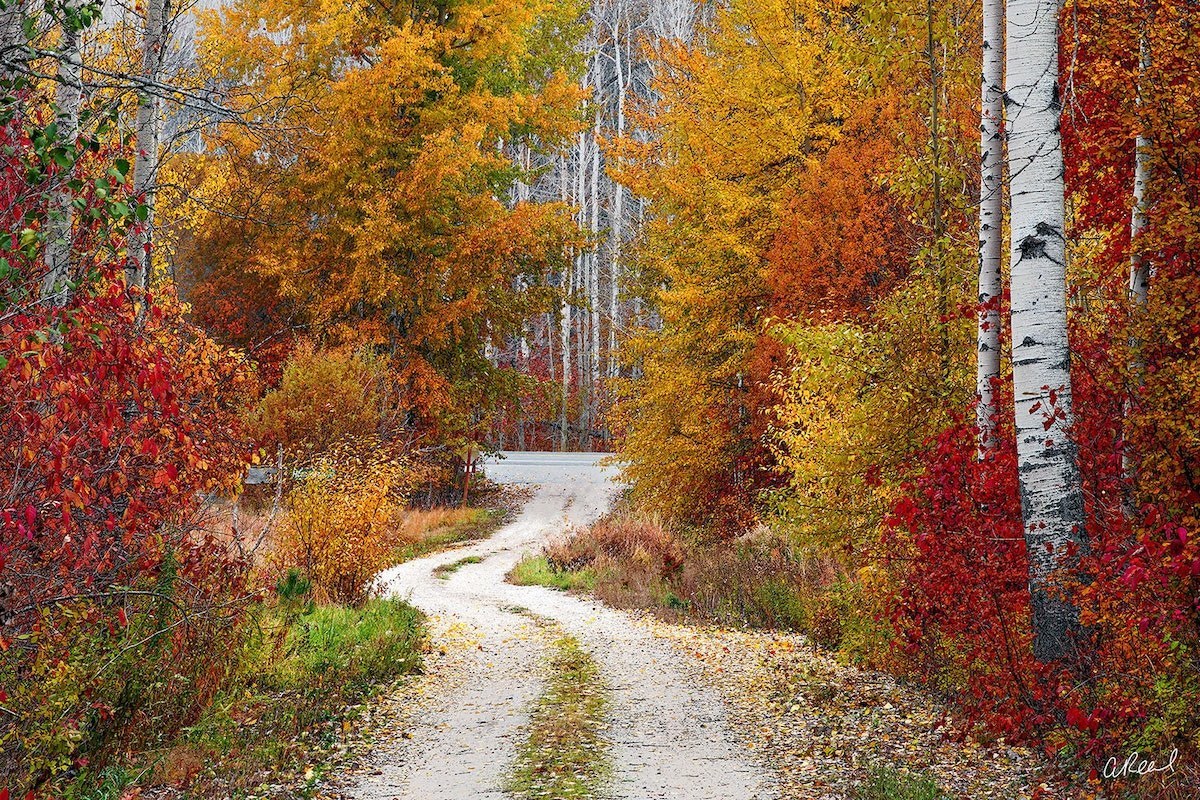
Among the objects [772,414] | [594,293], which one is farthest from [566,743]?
[594,293]

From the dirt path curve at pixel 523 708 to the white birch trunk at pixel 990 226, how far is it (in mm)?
2990

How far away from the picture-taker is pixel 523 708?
28.1 feet

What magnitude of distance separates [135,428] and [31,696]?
1.60 m

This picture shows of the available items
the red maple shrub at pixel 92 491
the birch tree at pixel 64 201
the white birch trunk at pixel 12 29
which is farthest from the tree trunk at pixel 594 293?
the white birch trunk at pixel 12 29

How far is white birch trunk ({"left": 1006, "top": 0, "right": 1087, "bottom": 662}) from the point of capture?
584cm

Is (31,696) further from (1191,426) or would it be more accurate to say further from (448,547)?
(448,547)

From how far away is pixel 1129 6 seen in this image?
647 cm

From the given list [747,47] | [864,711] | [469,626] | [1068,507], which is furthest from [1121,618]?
[747,47]

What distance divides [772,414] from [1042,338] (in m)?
11.8

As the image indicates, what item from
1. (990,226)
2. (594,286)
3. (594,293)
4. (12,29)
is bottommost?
(990,226)

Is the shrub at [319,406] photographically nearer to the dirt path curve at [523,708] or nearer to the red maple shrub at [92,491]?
the dirt path curve at [523,708]

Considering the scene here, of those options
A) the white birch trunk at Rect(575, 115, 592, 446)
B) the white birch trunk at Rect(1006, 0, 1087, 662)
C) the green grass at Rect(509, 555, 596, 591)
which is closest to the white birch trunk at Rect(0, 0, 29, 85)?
Answer: the white birch trunk at Rect(1006, 0, 1087, 662)

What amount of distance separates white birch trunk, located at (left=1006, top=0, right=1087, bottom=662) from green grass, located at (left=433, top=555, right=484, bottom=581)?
42.8ft

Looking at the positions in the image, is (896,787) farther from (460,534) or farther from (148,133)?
(460,534)
